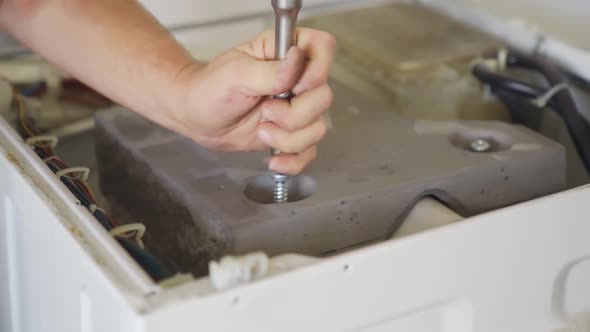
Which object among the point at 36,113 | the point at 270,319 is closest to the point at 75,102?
the point at 36,113

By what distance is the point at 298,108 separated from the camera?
541mm

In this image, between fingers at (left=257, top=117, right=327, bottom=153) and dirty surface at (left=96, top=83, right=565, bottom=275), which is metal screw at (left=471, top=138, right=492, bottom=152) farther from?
fingers at (left=257, top=117, right=327, bottom=153)

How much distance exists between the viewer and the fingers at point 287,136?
0.55 metres

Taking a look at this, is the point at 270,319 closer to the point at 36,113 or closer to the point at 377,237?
the point at 377,237

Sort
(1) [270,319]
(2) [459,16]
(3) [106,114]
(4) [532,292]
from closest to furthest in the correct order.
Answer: (1) [270,319] → (4) [532,292] → (3) [106,114] → (2) [459,16]

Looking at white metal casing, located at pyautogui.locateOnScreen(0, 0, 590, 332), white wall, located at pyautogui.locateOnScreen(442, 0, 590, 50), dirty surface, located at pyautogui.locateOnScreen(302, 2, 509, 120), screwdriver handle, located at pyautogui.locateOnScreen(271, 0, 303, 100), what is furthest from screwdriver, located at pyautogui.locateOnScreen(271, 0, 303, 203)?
white wall, located at pyautogui.locateOnScreen(442, 0, 590, 50)

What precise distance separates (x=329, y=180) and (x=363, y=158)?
0.15 feet

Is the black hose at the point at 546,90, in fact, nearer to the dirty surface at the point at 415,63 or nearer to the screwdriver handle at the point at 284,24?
the dirty surface at the point at 415,63

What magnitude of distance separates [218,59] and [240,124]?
0.06 m

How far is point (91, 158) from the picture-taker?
0.78 metres

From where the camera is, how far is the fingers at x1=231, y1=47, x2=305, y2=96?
0.50 meters

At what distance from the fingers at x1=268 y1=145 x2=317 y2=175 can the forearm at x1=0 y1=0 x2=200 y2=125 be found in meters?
0.08

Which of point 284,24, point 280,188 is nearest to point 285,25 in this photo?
point 284,24

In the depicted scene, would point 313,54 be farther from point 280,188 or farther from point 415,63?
point 415,63
